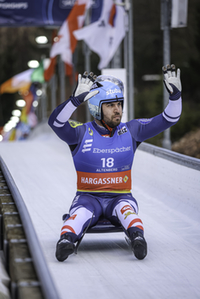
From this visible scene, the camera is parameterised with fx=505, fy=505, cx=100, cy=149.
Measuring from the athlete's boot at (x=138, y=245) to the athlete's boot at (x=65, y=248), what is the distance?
42cm

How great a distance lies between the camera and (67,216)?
3.89 meters

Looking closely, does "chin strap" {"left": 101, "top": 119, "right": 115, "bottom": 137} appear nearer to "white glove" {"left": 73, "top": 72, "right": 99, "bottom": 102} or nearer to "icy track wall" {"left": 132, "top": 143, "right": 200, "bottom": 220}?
"white glove" {"left": 73, "top": 72, "right": 99, "bottom": 102}

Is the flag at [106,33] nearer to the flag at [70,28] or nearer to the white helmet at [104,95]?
the flag at [70,28]

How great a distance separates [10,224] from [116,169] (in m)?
1.11

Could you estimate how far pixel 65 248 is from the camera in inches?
134

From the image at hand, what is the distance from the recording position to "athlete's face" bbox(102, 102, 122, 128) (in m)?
3.88

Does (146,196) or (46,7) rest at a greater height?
(46,7)

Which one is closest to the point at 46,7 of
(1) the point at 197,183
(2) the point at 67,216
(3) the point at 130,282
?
(1) the point at 197,183

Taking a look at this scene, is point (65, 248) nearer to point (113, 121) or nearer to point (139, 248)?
point (139, 248)

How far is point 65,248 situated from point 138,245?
501 millimetres

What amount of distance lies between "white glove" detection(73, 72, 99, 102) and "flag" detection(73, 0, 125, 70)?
6.59m

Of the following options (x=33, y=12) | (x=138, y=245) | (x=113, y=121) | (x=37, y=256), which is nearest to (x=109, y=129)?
(x=113, y=121)

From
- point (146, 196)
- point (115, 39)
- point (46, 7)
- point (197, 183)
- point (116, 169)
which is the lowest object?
point (146, 196)

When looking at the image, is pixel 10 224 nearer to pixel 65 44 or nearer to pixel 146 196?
pixel 146 196
